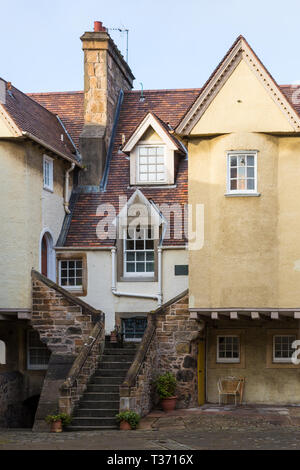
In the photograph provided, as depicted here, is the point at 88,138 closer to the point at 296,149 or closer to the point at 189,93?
the point at 189,93

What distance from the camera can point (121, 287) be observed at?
95.6ft

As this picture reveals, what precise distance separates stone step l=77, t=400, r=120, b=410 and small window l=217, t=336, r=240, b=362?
468 cm

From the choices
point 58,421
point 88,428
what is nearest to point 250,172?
point 88,428

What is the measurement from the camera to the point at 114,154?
32250mm

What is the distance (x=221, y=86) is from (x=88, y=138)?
22.0 feet

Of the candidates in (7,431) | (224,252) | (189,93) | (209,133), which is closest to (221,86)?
(209,133)

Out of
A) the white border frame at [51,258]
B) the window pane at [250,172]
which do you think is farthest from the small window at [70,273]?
the window pane at [250,172]

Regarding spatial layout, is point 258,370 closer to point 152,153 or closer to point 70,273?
point 70,273

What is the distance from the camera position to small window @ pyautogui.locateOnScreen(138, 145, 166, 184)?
30.4m

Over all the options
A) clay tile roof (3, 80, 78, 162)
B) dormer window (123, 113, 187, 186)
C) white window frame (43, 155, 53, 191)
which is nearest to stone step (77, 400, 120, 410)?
white window frame (43, 155, 53, 191)

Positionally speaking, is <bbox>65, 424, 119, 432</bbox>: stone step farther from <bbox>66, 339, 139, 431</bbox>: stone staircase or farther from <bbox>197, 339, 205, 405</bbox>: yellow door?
<bbox>197, 339, 205, 405</bbox>: yellow door

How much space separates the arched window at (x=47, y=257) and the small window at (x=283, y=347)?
24.9ft

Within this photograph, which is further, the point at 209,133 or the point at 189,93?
the point at 189,93

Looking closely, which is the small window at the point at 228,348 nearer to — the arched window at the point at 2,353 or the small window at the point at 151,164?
the small window at the point at 151,164
